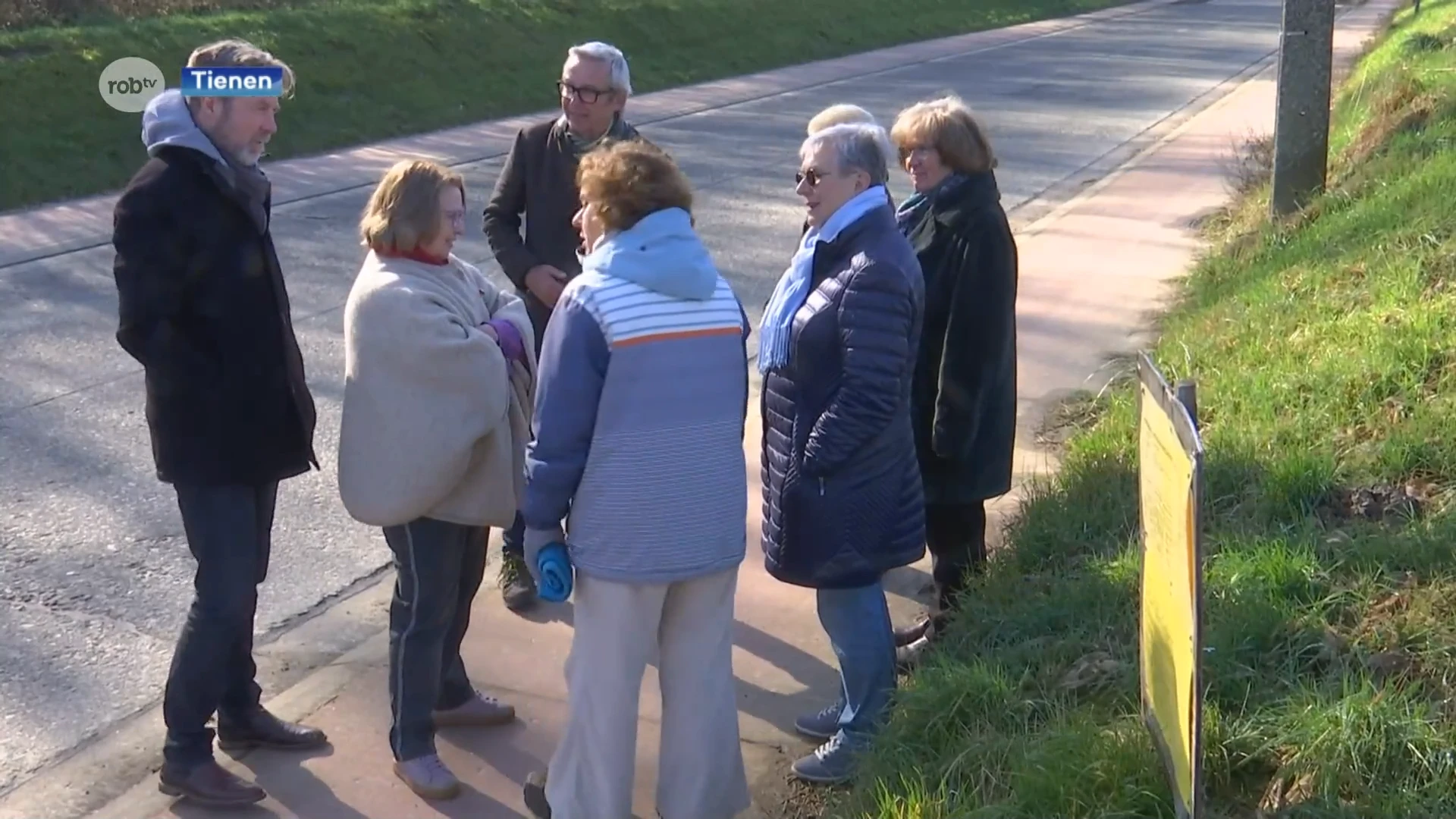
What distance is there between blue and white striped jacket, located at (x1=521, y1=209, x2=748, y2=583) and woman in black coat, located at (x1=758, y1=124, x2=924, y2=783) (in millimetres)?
385

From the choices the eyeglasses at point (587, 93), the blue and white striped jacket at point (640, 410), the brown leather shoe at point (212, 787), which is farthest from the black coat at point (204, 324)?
the eyeglasses at point (587, 93)

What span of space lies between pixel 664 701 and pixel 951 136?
1.79 metres

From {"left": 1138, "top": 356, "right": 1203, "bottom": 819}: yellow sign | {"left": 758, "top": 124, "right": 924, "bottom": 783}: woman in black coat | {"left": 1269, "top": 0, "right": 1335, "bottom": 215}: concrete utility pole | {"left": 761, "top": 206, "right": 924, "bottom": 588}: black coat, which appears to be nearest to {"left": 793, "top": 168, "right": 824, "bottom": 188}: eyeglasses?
{"left": 758, "top": 124, "right": 924, "bottom": 783}: woman in black coat

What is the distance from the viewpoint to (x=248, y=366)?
3.96 m

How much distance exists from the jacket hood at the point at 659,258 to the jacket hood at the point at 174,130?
104 cm

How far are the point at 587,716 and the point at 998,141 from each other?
45.5 ft

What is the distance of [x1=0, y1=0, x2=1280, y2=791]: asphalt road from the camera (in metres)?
4.96

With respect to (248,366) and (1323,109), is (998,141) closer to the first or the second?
(1323,109)

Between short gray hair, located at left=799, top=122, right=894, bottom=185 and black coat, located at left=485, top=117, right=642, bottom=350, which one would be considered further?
black coat, located at left=485, top=117, right=642, bottom=350

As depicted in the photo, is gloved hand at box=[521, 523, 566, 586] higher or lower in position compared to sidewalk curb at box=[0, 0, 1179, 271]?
higher

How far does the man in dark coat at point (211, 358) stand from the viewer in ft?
12.5

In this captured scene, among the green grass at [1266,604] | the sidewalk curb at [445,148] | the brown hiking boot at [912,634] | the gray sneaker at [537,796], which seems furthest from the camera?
the sidewalk curb at [445,148]

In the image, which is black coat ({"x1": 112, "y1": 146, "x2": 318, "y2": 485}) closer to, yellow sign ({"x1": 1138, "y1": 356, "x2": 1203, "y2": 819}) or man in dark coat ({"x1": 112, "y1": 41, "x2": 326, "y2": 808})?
man in dark coat ({"x1": 112, "y1": 41, "x2": 326, "y2": 808})

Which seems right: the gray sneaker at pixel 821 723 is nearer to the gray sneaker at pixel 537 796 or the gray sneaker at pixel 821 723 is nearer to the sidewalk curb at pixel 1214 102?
the gray sneaker at pixel 537 796
